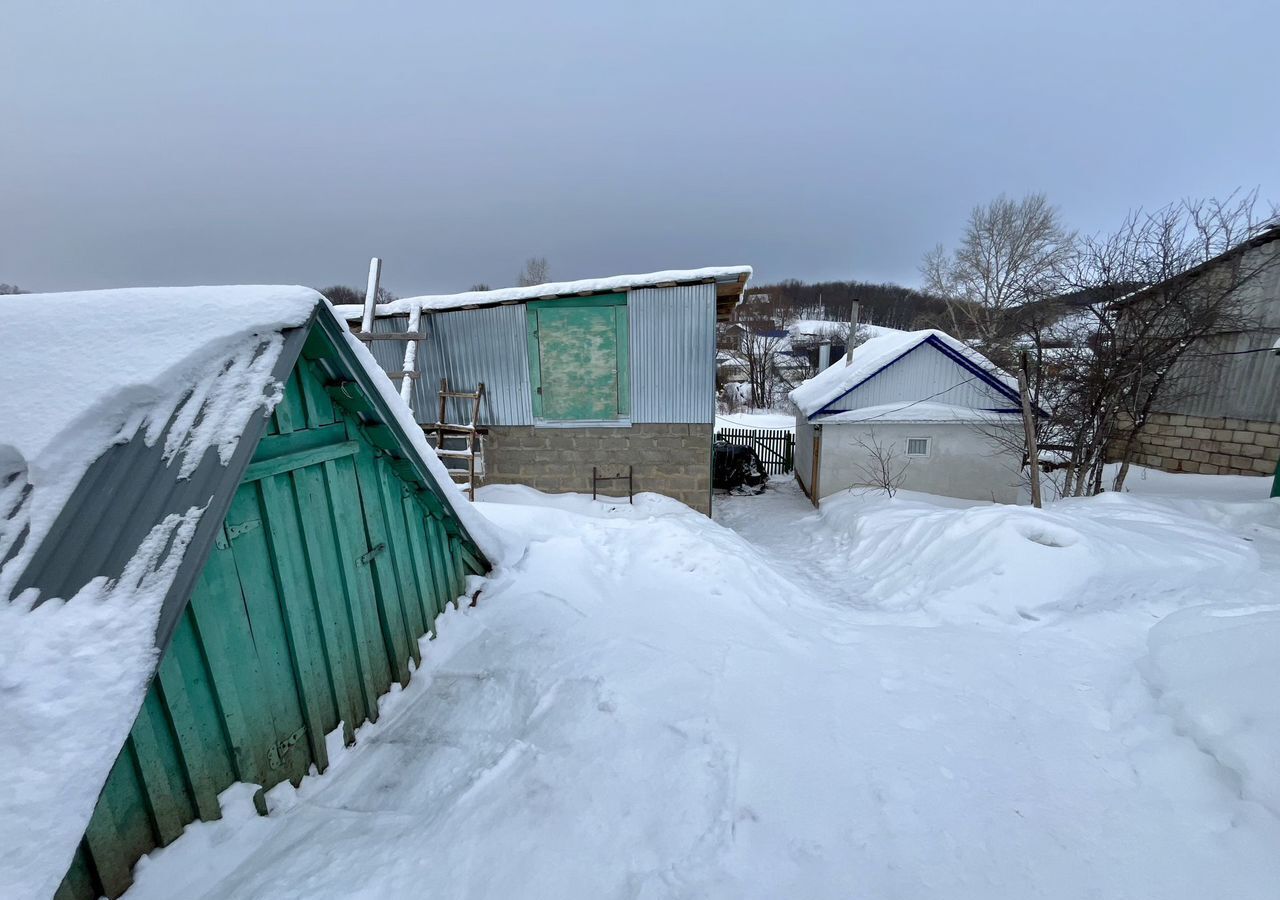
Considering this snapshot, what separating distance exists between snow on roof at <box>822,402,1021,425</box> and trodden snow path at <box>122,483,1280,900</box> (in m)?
7.14

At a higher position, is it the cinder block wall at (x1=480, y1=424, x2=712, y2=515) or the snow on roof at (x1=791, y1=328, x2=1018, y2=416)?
the snow on roof at (x1=791, y1=328, x2=1018, y2=416)

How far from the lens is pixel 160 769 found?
1975 millimetres

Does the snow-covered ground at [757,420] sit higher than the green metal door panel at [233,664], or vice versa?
the green metal door panel at [233,664]

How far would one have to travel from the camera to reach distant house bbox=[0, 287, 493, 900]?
55.7 inches

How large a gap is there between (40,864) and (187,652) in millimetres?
1015

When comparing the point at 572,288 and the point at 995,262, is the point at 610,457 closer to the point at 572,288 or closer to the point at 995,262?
the point at 572,288

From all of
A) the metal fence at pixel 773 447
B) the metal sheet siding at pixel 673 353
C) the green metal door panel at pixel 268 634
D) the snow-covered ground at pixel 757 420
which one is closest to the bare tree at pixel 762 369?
the snow-covered ground at pixel 757 420

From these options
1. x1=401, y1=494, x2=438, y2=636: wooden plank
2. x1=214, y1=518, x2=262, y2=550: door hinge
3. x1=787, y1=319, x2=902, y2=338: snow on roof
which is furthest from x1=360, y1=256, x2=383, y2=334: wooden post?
x1=787, y1=319, x2=902, y2=338: snow on roof

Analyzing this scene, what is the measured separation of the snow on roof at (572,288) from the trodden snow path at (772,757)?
5.12 m

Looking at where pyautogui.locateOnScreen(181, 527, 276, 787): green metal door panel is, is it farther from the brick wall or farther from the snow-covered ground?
the snow-covered ground

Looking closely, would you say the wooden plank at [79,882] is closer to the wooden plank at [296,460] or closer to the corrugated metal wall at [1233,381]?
the wooden plank at [296,460]

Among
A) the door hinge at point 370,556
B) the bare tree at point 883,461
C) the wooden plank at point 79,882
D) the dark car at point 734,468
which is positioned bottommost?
the dark car at point 734,468

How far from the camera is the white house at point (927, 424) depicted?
39.3 feet

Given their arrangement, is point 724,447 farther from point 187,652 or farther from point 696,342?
point 187,652
